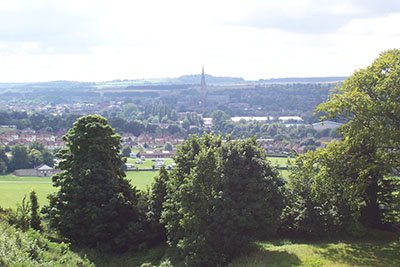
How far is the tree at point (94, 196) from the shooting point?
2305 centimetres

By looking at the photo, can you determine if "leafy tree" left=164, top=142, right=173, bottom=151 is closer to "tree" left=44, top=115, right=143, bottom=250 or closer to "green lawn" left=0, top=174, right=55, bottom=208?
"green lawn" left=0, top=174, right=55, bottom=208

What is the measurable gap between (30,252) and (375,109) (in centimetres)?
1203

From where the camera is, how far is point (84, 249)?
2288cm

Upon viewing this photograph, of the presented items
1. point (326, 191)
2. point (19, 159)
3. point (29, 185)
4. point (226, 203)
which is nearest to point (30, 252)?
point (226, 203)

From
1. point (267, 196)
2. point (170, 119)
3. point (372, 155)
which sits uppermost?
point (372, 155)

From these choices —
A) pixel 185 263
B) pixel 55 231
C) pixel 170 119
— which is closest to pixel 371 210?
pixel 185 263

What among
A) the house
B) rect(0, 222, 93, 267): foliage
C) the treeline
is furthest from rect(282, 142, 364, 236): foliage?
the treeline

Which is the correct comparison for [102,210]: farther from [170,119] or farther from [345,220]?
[170,119]

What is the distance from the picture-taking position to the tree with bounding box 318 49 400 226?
1742cm

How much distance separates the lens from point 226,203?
18094 mm

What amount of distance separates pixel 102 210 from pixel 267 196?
320 inches

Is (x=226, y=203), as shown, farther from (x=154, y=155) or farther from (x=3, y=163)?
(x=154, y=155)

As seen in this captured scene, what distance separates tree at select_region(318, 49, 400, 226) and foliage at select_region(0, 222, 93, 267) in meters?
10.5

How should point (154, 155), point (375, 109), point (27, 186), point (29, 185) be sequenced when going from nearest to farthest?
point (375, 109)
point (27, 186)
point (29, 185)
point (154, 155)
